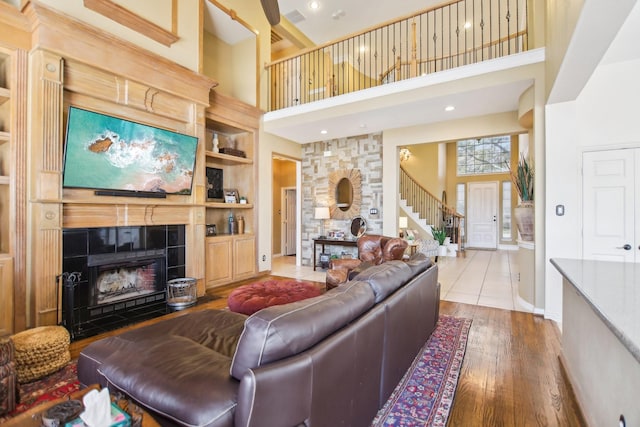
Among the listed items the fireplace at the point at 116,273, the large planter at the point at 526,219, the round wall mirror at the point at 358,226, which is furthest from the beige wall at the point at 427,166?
the fireplace at the point at 116,273

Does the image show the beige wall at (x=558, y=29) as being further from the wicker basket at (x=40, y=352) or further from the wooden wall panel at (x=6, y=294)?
the wooden wall panel at (x=6, y=294)

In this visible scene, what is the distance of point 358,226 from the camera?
633cm

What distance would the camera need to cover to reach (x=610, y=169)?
337 centimetres

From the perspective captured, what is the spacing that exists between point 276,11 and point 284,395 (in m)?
2.89

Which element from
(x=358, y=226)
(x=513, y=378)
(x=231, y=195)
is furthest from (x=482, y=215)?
(x=513, y=378)

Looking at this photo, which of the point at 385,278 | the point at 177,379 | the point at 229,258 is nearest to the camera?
the point at 177,379

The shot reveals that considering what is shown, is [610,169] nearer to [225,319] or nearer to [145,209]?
[225,319]

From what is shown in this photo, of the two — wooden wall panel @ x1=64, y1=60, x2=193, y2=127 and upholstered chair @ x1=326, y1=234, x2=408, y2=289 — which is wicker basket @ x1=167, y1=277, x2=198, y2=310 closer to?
upholstered chair @ x1=326, y1=234, x2=408, y2=289

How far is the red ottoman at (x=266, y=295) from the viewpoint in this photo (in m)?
2.76

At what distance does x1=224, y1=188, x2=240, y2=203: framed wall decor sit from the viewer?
5441mm

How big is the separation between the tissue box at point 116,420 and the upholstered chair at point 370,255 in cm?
292

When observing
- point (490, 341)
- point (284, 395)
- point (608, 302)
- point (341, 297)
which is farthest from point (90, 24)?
point (490, 341)

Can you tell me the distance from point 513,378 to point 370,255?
2.46 m

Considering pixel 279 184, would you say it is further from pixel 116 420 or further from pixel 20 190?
pixel 116 420
